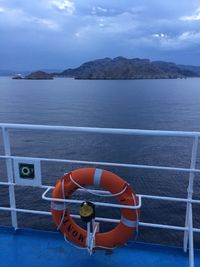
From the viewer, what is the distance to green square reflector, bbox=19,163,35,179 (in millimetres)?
2031

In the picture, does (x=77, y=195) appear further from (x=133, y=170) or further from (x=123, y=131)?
(x=123, y=131)

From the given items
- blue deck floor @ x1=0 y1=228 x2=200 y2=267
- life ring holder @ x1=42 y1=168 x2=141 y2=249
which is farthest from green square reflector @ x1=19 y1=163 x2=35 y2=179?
blue deck floor @ x1=0 y1=228 x2=200 y2=267

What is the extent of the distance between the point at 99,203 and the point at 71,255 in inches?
18.4

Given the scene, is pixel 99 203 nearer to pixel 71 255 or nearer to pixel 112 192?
pixel 112 192

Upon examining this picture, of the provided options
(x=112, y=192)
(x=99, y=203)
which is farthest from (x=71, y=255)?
(x=112, y=192)

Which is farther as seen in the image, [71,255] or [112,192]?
[71,255]

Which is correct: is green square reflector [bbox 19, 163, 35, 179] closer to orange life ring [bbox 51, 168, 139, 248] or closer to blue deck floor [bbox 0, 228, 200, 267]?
orange life ring [bbox 51, 168, 139, 248]

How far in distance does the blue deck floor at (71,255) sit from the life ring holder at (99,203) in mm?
102

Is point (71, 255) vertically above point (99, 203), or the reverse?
point (99, 203)

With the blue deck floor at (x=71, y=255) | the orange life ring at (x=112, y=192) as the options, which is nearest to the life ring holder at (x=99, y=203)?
the orange life ring at (x=112, y=192)

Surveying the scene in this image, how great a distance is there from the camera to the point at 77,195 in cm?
840

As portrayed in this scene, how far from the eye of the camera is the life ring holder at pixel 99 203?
6.14 ft

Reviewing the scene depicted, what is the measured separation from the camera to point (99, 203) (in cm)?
191

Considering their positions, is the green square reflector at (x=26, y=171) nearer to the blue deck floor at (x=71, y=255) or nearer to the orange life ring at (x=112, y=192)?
the orange life ring at (x=112, y=192)
